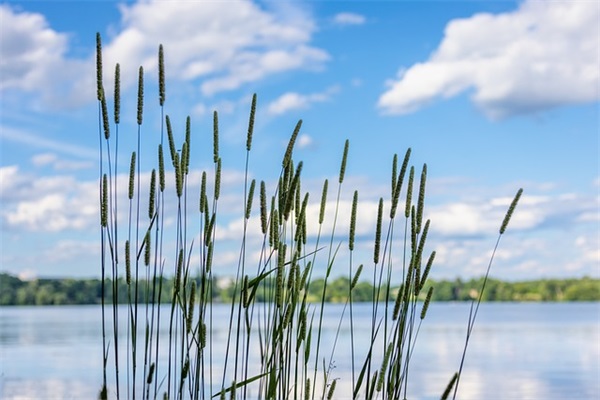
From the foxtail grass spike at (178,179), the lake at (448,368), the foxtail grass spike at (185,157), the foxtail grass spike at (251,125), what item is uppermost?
the foxtail grass spike at (251,125)

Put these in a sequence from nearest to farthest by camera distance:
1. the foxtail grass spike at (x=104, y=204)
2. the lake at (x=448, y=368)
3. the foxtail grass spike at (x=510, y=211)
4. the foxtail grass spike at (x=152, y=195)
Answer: the foxtail grass spike at (x=104, y=204) < the foxtail grass spike at (x=152, y=195) < the foxtail grass spike at (x=510, y=211) < the lake at (x=448, y=368)

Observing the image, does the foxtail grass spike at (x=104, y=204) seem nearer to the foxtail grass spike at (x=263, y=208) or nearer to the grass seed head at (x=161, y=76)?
the grass seed head at (x=161, y=76)

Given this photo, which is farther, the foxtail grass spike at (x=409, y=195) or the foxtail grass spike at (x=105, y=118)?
the foxtail grass spike at (x=409, y=195)

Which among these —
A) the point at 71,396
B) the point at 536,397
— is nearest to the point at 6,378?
the point at 71,396

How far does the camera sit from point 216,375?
1398 centimetres

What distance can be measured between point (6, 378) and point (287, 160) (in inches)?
454

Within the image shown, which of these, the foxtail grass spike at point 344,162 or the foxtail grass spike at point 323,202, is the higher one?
the foxtail grass spike at point 344,162

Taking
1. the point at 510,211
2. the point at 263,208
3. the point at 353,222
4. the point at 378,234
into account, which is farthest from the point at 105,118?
the point at 510,211

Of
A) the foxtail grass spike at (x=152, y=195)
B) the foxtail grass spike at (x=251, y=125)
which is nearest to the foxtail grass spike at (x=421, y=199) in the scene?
the foxtail grass spike at (x=251, y=125)

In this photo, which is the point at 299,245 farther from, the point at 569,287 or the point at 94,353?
the point at 569,287

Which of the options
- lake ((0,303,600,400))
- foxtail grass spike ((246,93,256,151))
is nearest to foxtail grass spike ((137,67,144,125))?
foxtail grass spike ((246,93,256,151))

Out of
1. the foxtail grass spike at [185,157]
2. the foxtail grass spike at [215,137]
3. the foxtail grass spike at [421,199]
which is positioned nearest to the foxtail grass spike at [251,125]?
the foxtail grass spike at [215,137]

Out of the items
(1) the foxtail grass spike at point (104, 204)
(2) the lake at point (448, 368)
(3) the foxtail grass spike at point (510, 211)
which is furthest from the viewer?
(2) the lake at point (448, 368)

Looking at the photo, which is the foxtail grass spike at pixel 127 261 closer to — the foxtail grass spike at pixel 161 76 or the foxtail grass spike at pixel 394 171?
the foxtail grass spike at pixel 161 76
